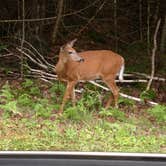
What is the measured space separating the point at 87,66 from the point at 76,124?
1.93 m

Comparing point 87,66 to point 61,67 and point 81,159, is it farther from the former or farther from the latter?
point 81,159

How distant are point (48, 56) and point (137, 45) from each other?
2550 mm

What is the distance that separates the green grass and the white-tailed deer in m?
0.28

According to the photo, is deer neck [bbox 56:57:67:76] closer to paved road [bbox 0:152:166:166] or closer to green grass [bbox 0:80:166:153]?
green grass [bbox 0:80:166:153]

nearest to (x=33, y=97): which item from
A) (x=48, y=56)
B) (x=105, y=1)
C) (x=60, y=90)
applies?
(x=60, y=90)

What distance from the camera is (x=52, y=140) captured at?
8.44m

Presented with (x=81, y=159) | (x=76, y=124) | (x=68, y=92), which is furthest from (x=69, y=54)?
(x=81, y=159)

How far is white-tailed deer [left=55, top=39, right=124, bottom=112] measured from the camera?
10.6 metres

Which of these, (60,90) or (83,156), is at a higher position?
(83,156)

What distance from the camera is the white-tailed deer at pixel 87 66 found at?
10570 mm

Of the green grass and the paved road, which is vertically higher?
the paved road

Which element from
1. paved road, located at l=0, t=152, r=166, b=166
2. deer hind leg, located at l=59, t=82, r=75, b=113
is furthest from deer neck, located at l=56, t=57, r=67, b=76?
paved road, located at l=0, t=152, r=166, b=166

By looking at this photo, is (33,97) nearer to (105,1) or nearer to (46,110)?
(46,110)

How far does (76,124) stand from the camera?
360 inches
